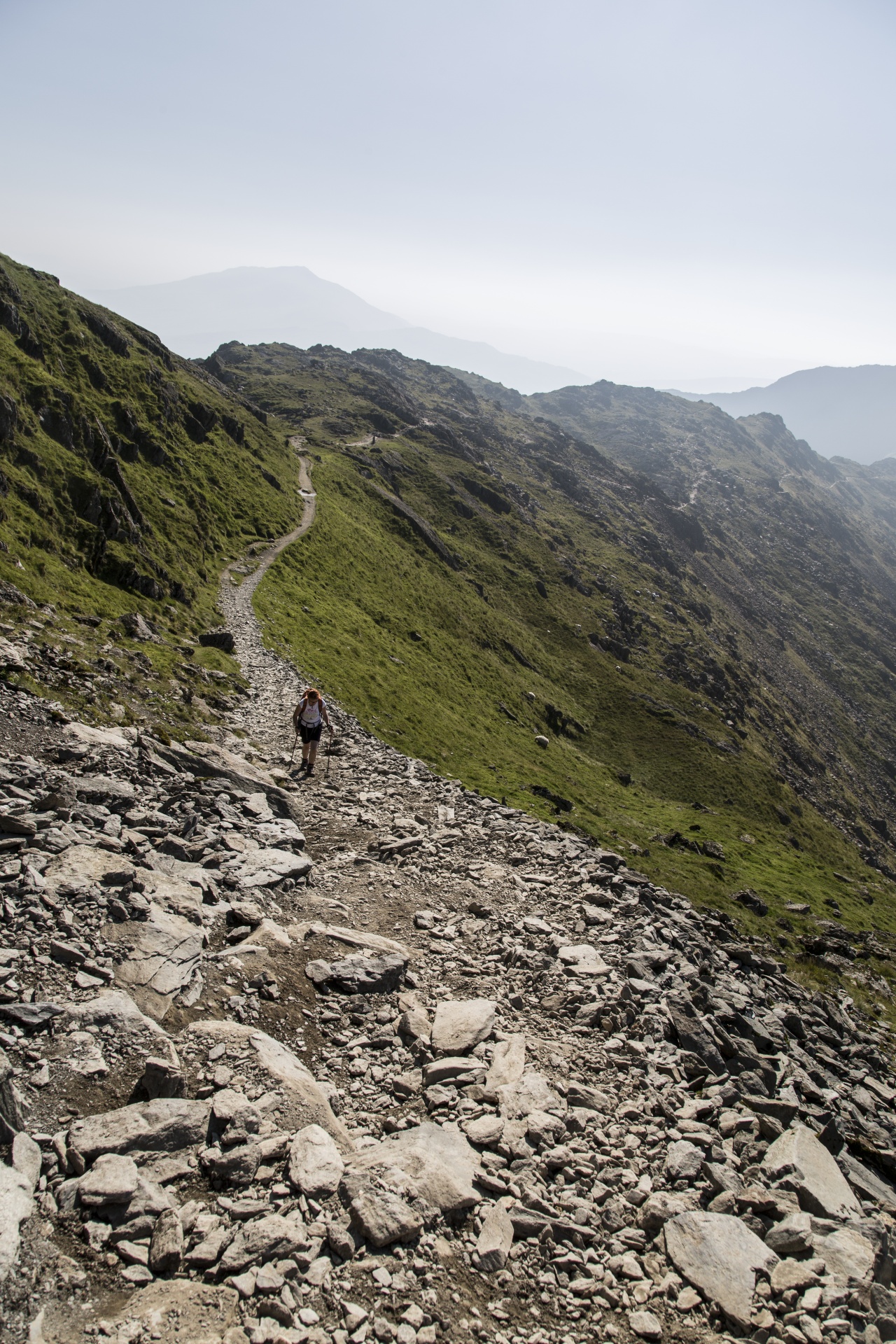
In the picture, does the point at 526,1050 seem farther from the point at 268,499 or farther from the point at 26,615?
the point at 268,499

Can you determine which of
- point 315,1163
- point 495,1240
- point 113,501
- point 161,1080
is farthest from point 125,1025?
point 113,501

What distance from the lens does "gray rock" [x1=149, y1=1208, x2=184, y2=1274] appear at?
612 centimetres

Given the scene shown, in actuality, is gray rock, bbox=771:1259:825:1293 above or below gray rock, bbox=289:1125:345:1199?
below

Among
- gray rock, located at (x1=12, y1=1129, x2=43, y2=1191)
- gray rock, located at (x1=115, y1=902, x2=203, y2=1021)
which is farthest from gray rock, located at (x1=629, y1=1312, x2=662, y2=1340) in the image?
gray rock, located at (x1=115, y1=902, x2=203, y2=1021)

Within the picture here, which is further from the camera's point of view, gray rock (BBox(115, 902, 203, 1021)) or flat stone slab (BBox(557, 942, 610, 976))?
flat stone slab (BBox(557, 942, 610, 976))

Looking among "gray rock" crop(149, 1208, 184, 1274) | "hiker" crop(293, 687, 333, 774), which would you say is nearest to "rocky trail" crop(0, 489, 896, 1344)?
"gray rock" crop(149, 1208, 184, 1274)

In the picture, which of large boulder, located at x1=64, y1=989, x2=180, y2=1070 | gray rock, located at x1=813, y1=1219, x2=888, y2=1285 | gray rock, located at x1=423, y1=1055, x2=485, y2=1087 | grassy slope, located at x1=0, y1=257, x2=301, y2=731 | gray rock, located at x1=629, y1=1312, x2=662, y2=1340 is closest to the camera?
gray rock, located at x1=629, y1=1312, x2=662, y2=1340

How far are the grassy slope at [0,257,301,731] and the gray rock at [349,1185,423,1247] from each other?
47.4ft

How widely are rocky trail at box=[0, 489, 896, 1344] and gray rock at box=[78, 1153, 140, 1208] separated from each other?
53 mm

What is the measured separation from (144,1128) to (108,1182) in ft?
2.58

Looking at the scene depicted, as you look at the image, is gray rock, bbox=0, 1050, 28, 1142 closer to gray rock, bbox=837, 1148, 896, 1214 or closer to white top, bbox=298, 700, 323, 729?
gray rock, bbox=837, 1148, 896, 1214

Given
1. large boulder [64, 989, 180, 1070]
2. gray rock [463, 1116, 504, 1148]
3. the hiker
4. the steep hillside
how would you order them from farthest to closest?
the steep hillside → the hiker → gray rock [463, 1116, 504, 1148] → large boulder [64, 989, 180, 1070]

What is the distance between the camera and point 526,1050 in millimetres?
11172

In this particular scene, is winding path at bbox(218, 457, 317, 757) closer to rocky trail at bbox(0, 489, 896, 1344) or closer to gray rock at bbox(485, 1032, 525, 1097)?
rocky trail at bbox(0, 489, 896, 1344)
